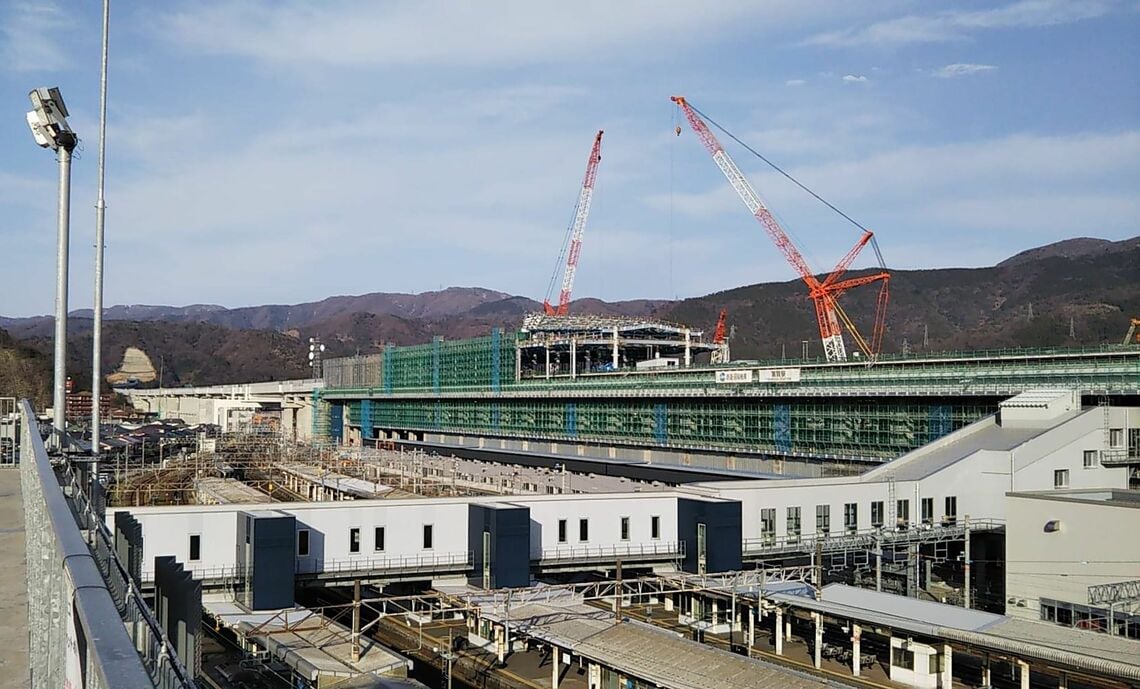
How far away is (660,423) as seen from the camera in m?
40.0

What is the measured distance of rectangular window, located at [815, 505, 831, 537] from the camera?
21766mm

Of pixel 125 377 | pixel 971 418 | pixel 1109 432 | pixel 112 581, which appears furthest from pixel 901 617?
pixel 125 377

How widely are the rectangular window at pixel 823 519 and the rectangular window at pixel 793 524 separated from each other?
0.50m

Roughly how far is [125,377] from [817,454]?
13014cm

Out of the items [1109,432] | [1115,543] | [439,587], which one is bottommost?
[439,587]

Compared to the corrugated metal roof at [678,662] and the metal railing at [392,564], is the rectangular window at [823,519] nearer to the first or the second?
A: the corrugated metal roof at [678,662]

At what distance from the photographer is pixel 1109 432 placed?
76.8 feet

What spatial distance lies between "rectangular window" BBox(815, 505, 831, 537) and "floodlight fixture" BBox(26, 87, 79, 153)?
16.4 m

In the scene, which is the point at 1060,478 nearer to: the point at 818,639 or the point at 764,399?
the point at 818,639

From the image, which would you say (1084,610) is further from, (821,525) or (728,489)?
(728,489)

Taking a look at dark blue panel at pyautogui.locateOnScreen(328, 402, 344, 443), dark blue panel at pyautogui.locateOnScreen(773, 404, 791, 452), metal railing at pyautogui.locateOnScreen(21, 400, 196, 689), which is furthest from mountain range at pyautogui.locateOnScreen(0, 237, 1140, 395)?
metal railing at pyautogui.locateOnScreen(21, 400, 196, 689)

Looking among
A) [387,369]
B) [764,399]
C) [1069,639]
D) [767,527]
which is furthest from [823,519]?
[387,369]

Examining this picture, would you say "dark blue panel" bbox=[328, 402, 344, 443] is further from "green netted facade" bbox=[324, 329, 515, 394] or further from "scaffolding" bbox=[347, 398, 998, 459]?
"scaffolding" bbox=[347, 398, 998, 459]

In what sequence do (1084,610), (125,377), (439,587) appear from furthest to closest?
(125,377)
(439,587)
(1084,610)
